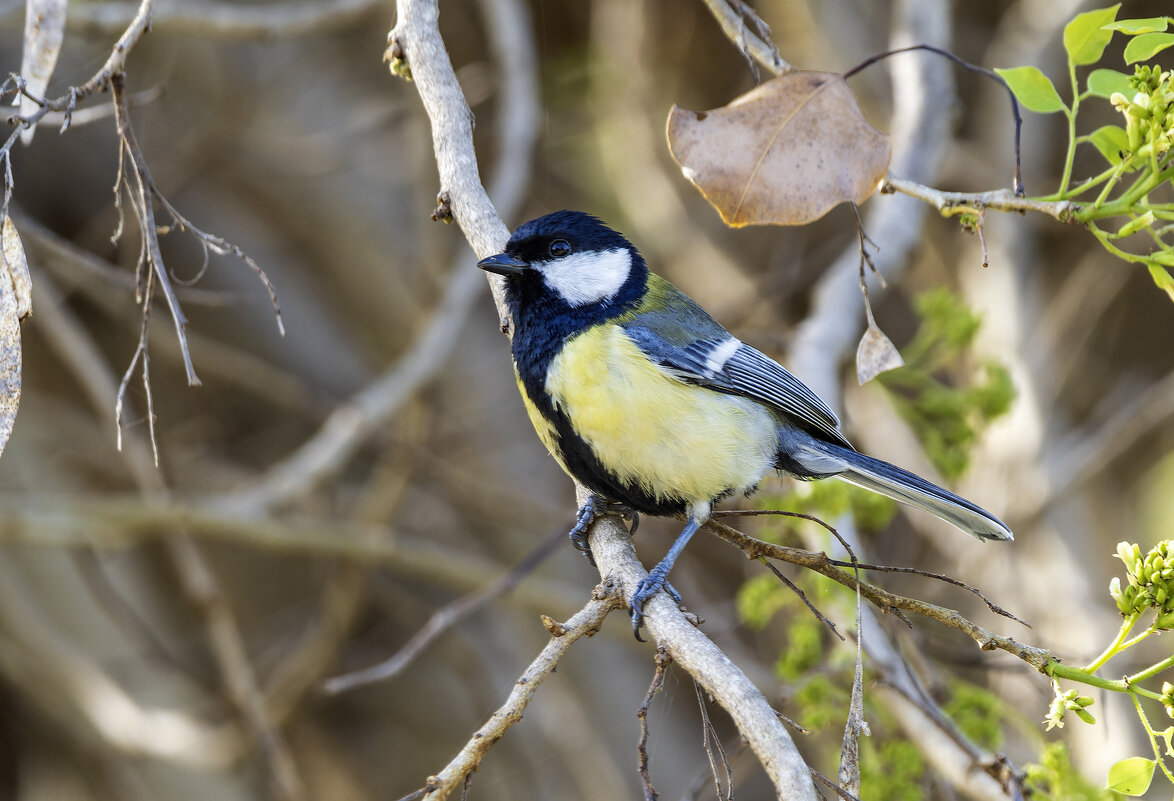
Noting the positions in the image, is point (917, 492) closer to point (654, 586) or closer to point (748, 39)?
point (654, 586)

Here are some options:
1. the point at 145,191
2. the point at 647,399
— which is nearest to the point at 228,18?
the point at 145,191

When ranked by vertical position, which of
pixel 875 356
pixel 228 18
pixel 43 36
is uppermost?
pixel 228 18

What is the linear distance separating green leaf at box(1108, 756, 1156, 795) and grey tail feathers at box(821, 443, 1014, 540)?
0.75m

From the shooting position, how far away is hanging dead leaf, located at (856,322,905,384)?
1.69m

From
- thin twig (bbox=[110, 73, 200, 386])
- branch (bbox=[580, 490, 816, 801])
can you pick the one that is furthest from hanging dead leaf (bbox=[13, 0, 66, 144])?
branch (bbox=[580, 490, 816, 801])

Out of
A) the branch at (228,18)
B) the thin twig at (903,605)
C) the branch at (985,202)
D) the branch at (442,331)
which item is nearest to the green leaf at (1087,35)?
the branch at (985,202)

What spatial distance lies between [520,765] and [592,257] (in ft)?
9.99

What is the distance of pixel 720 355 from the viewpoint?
2.36 m

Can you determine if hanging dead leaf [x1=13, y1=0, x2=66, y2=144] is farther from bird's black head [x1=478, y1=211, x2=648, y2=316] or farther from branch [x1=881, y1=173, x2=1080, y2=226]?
branch [x1=881, y1=173, x2=1080, y2=226]

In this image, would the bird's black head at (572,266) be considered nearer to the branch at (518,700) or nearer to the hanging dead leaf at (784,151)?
the hanging dead leaf at (784,151)

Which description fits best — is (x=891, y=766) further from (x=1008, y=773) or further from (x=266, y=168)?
(x=266, y=168)

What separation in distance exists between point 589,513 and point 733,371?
501mm

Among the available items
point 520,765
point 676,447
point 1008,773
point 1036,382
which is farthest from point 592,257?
point 520,765

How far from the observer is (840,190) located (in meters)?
1.64
